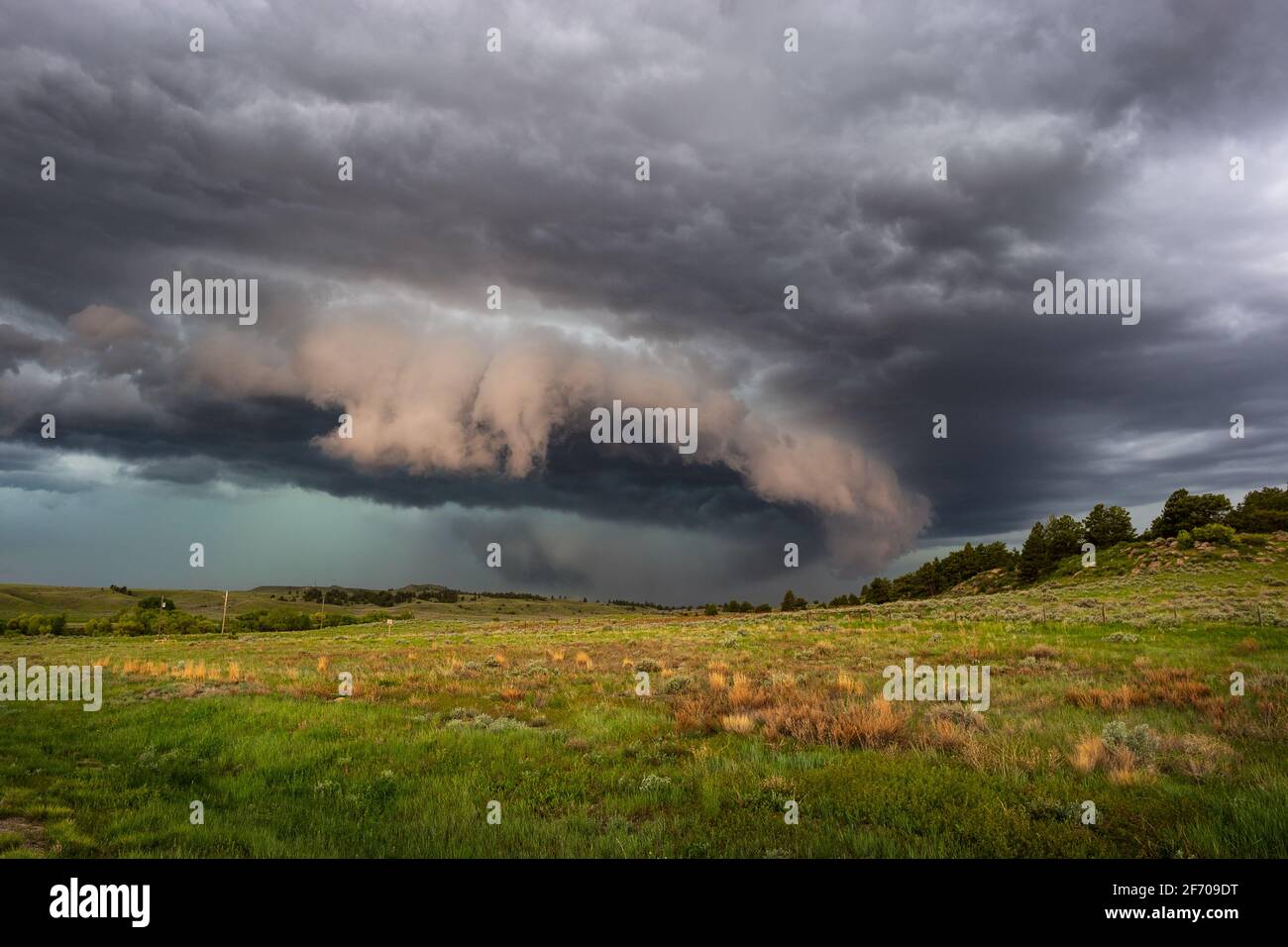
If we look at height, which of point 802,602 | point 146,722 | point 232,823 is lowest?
point 802,602

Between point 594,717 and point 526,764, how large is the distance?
377cm

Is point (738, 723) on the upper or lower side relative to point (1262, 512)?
lower

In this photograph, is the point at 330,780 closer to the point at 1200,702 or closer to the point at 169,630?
the point at 1200,702

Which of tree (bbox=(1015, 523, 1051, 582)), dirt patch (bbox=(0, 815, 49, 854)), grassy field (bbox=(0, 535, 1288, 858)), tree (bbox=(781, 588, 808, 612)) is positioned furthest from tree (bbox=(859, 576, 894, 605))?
dirt patch (bbox=(0, 815, 49, 854))

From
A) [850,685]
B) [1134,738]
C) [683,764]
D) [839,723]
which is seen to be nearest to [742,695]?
[850,685]

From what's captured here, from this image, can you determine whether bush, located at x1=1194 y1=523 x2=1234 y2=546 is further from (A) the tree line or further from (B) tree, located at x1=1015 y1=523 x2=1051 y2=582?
(B) tree, located at x1=1015 y1=523 x2=1051 y2=582

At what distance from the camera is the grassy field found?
741 centimetres

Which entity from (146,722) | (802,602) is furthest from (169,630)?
(802,602)

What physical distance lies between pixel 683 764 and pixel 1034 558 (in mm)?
84935

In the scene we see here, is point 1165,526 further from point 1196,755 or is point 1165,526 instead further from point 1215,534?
point 1196,755

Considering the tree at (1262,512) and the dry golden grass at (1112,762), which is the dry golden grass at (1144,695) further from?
the tree at (1262,512)

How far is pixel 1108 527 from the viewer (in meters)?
81.2
